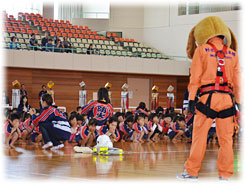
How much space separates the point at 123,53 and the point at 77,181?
20.0 metres

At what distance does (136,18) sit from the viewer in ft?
97.8

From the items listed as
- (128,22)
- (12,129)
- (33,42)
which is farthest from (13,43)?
(12,129)

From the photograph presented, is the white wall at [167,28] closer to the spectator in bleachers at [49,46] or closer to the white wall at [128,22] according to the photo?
the white wall at [128,22]

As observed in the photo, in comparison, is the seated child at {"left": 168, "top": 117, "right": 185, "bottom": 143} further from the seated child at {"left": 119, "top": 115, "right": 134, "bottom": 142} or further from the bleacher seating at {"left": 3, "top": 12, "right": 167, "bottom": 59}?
the bleacher seating at {"left": 3, "top": 12, "right": 167, "bottom": 59}

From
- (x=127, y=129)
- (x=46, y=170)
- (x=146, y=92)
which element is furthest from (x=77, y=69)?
(x=46, y=170)

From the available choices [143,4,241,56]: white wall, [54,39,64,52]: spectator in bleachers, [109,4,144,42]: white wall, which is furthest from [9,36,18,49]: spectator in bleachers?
[143,4,241,56]: white wall

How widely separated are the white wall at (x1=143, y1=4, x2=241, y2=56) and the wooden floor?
19.3 metres

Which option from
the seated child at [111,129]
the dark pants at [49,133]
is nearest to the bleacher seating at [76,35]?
the seated child at [111,129]

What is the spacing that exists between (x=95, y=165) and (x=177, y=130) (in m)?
6.27

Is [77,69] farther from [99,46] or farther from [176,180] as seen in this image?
[176,180]

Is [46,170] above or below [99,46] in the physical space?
below

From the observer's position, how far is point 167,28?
28.4 meters

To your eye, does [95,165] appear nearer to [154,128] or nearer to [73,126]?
[73,126]

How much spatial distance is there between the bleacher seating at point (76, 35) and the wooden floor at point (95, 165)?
51.7 ft
